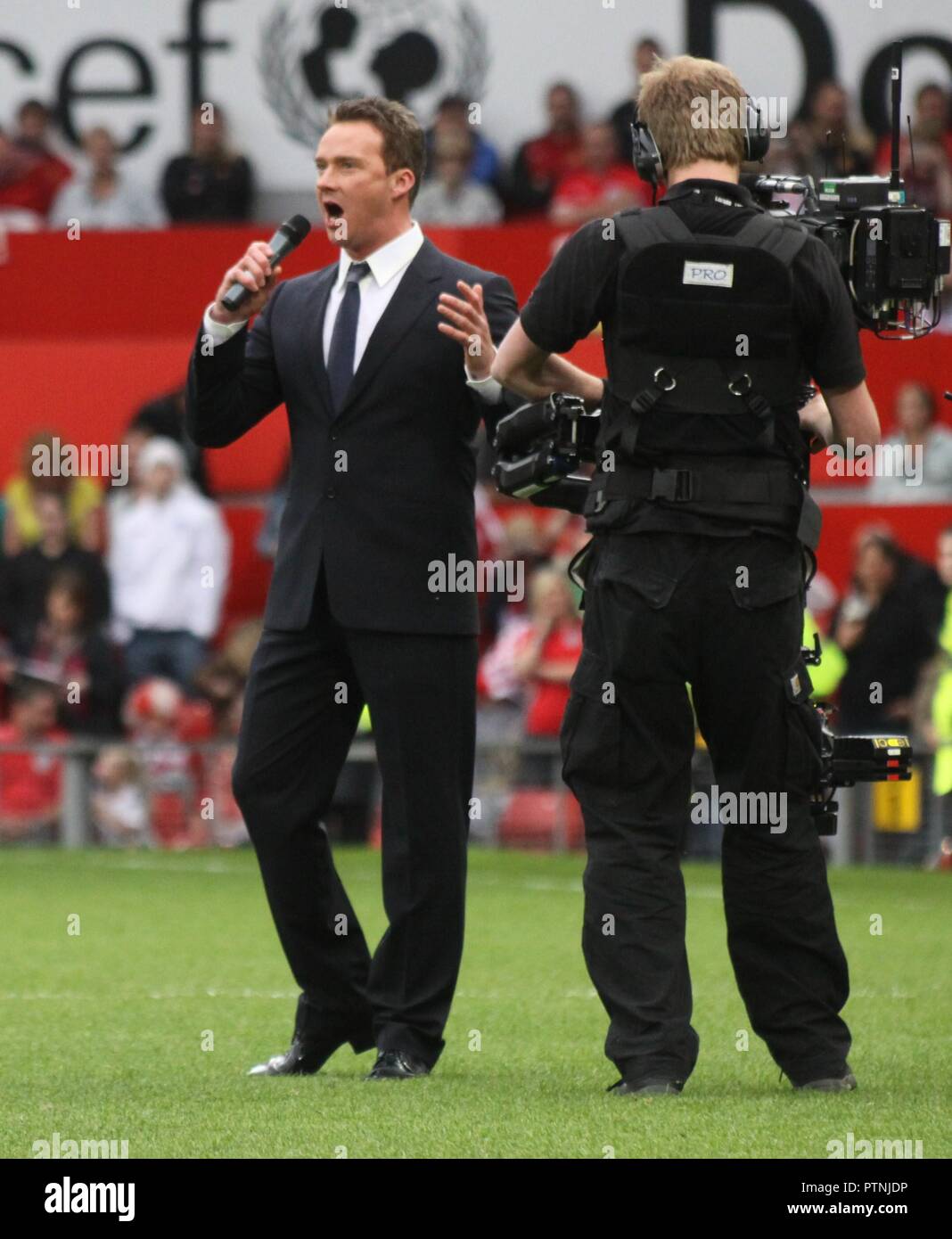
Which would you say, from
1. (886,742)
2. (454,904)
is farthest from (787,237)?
(454,904)

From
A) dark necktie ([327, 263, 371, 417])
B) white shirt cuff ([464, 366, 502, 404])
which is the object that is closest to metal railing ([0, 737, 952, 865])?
dark necktie ([327, 263, 371, 417])

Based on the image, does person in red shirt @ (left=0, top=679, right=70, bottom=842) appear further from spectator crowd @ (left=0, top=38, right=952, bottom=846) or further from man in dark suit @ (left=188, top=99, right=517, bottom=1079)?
man in dark suit @ (left=188, top=99, right=517, bottom=1079)

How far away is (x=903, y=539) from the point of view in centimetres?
1466

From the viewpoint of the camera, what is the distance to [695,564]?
18.3ft

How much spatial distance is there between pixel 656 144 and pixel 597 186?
34.4 feet

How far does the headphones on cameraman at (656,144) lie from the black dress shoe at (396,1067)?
212 cm

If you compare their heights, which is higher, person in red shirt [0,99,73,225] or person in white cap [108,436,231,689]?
person in red shirt [0,99,73,225]

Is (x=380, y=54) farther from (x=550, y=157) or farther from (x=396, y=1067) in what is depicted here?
(x=396, y=1067)

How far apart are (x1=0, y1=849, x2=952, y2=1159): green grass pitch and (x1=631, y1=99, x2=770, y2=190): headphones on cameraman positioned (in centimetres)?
202

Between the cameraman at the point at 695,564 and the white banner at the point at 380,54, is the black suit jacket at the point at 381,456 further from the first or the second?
the white banner at the point at 380,54

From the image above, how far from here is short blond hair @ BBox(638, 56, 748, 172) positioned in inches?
220

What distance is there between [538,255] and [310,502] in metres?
9.48

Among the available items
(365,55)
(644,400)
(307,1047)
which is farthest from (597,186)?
(644,400)

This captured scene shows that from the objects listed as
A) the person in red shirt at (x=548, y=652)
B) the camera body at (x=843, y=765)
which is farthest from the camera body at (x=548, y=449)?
the person in red shirt at (x=548, y=652)
